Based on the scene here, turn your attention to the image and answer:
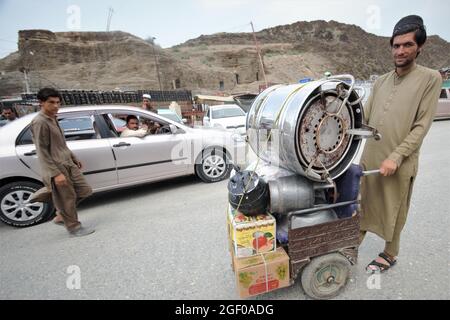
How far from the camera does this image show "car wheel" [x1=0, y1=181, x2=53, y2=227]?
3352 millimetres

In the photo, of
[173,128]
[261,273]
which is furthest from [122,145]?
[261,273]

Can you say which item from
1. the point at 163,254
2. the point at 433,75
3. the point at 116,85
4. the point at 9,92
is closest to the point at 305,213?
the point at 433,75

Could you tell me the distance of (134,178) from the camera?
13.5 feet

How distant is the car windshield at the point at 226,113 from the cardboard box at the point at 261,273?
8.13 m

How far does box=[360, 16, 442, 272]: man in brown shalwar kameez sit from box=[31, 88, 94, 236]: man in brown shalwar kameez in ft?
10.4

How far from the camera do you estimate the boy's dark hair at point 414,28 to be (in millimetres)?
1636

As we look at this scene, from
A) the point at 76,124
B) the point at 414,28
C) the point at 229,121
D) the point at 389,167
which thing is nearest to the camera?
the point at 414,28

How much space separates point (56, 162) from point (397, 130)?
3.35 m

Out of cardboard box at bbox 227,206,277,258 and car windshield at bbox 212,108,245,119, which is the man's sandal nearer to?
cardboard box at bbox 227,206,277,258

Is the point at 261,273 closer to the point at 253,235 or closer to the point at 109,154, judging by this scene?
the point at 253,235

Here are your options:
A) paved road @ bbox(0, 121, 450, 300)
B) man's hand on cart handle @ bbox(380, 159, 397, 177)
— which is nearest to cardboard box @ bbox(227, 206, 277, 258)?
paved road @ bbox(0, 121, 450, 300)

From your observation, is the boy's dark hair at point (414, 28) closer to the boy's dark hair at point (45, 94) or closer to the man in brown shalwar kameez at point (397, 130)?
the man in brown shalwar kameez at point (397, 130)

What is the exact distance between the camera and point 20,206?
343 cm

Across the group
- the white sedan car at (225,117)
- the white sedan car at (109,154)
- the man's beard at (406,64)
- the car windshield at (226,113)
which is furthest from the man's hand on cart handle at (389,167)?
the car windshield at (226,113)
